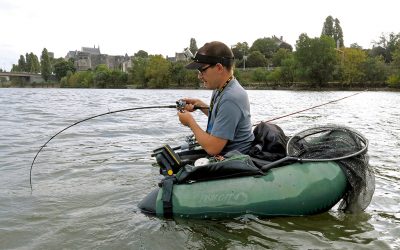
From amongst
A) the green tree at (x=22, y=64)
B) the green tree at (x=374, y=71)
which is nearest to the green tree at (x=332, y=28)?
the green tree at (x=374, y=71)

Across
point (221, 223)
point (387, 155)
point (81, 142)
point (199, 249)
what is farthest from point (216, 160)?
point (81, 142)

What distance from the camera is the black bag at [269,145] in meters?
4.90

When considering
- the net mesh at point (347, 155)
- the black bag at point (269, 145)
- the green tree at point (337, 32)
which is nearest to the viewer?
the net mesh at point (347, 155)

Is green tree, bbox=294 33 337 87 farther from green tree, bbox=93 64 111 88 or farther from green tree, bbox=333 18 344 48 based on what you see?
green tree, bbox=93 64 111 88

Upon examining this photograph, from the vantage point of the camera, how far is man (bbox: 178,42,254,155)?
187 inches

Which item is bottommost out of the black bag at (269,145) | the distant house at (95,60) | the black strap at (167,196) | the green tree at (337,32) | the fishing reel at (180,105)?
the black strap at (167,196)

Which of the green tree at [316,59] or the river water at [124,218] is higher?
the green tree at [316,59]

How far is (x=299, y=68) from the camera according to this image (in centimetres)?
8094

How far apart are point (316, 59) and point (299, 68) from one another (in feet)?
12.5

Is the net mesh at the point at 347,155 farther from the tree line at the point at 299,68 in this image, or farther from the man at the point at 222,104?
the tree line at the point at 299,68

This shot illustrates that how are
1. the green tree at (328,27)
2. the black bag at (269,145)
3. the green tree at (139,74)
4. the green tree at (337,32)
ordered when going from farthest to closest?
the green tree at (328,27), the green tree at (337,32), the green tree at (139,74), the black bag at (269,145)

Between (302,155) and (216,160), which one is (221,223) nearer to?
(216,160)

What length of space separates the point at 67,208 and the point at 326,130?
3659 mm

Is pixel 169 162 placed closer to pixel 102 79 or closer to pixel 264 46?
pixel 102 79
